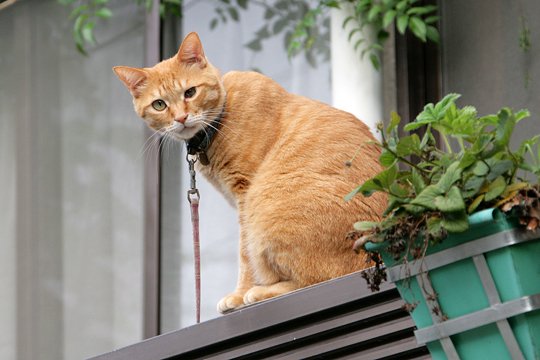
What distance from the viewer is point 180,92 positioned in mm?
2982

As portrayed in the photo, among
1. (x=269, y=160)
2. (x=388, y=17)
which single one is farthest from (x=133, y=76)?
(x=388, y=17)

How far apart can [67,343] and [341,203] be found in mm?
2509

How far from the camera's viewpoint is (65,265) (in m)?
4.70

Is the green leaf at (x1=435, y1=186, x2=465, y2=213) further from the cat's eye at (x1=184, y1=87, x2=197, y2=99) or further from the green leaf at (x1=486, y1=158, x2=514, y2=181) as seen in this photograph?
the cat's eye at (x1=184, y1=87, x2=197, y2=99)

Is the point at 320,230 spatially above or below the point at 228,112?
below

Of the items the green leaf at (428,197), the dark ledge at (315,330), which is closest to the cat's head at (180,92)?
the dark ledge at (315,330)

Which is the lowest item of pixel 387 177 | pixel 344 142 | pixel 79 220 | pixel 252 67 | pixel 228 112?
pixel 387 177

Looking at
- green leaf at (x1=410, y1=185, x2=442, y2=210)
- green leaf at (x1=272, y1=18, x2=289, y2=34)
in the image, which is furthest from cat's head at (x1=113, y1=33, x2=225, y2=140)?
green leaf at (x1=410, y1=185, x2=442, y2=210)

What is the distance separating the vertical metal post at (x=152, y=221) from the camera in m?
4.46

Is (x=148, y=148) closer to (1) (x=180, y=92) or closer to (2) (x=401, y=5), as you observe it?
(2) (x=401, y=5)

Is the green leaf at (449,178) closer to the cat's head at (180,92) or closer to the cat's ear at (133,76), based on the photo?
the cat's head at (180,92)

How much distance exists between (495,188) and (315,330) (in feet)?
2.41

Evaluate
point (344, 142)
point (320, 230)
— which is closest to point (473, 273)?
point (320, 230)

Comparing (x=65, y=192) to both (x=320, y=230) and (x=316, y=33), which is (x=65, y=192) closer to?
(x=316, y=33)
